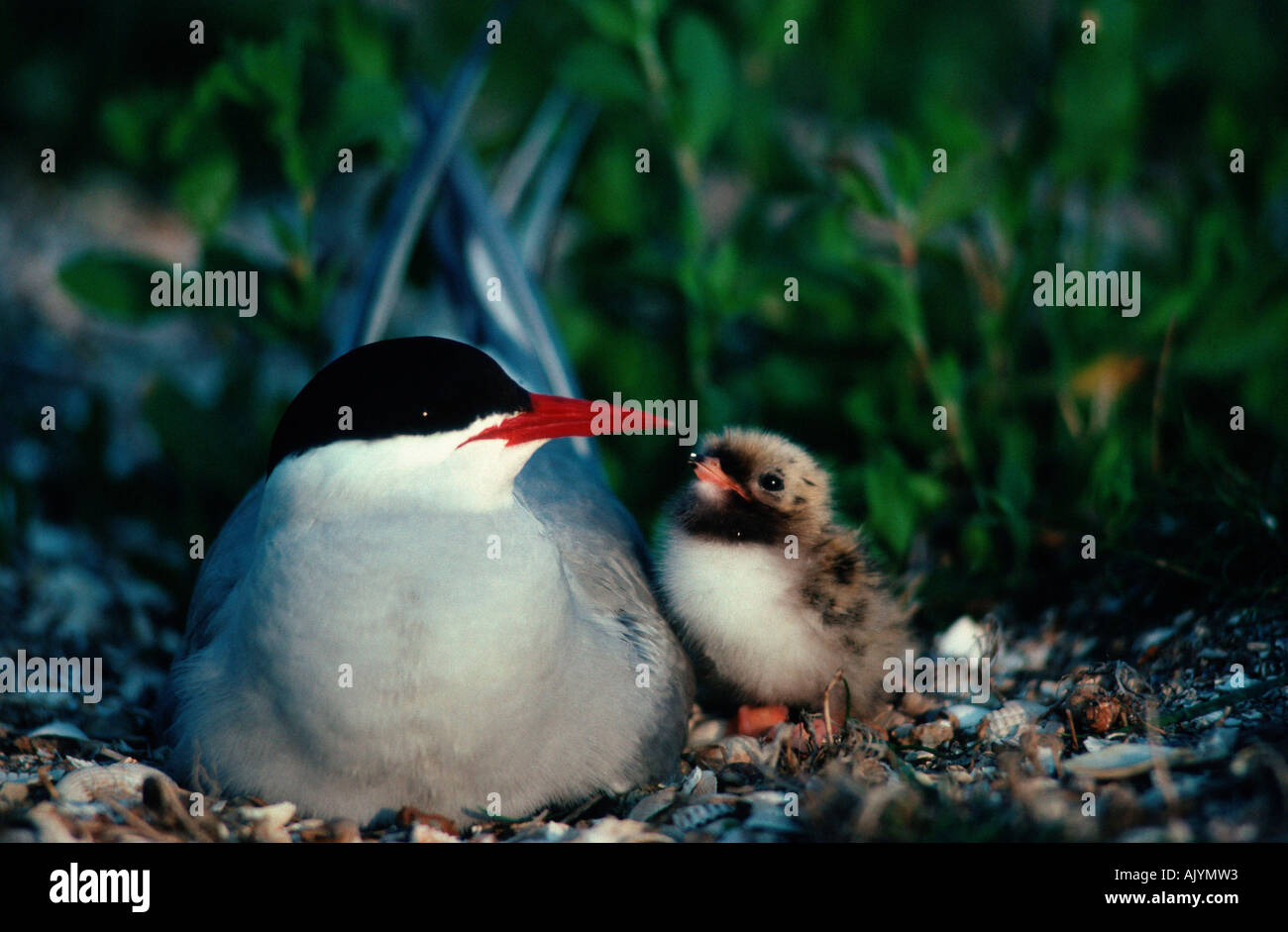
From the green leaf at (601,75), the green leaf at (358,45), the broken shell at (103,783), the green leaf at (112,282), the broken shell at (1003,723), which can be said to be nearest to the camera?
the broken shell at (103,783)

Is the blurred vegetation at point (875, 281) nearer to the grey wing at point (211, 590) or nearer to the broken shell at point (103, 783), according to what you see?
the grey wing at point (211, 590)

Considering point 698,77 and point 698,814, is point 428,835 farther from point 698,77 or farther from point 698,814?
point 698,77

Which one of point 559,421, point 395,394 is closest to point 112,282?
point 395,394

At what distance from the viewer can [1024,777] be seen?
230cm

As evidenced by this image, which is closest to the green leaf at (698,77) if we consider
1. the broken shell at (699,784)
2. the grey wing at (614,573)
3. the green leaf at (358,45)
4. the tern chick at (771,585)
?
the green leaf at (358,45)

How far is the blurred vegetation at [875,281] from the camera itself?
3.42 meters

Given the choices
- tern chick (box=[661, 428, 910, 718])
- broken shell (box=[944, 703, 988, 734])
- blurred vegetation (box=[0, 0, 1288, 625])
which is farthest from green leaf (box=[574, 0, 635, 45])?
broken shell (box=[944, 703, 988, 734])

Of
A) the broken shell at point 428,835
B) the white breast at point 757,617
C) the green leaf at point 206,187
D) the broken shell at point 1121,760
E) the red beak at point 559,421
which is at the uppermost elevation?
the green leaf at point 206,187

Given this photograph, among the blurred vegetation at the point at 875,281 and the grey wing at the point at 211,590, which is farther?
the blurred vegetation at the point at 875,281

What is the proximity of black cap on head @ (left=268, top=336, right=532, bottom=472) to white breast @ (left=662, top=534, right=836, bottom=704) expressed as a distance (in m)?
0.69

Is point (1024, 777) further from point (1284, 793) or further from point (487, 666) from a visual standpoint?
point (487, 666)

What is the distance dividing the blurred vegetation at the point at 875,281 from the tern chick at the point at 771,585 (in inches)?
20.4

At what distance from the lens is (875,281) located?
145 inches
